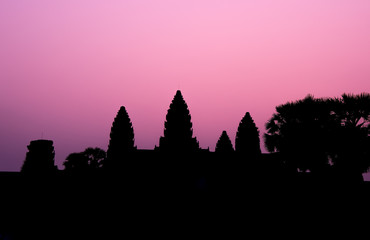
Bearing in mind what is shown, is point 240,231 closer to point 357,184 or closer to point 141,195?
point 141,195

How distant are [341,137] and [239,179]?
1067 cm

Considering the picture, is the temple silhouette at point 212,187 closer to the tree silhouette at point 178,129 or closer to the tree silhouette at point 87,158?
the tree silhouette at point 178,129

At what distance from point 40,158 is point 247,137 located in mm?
29911

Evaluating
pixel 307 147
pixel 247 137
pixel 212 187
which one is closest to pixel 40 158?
pixel 212 187

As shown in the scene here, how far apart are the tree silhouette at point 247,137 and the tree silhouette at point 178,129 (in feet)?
17.7

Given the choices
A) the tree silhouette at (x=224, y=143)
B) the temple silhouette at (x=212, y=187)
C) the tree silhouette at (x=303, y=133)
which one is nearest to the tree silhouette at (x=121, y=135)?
the tree silhouette at (x=224, y=143)

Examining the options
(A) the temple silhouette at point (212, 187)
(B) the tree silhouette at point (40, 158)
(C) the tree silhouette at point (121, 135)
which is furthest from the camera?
(C) the tree silhouette at point (121, 135)

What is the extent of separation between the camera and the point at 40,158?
98.1ft

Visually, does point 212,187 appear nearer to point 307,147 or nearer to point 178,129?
point 307,147

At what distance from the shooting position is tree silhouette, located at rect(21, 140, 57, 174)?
29.4 meters

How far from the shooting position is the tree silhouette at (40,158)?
96.6 feet

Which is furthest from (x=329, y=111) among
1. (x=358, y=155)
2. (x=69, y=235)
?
(x=69, y=235)

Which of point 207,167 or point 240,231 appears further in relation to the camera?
point 207,167

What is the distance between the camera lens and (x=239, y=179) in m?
32.1
